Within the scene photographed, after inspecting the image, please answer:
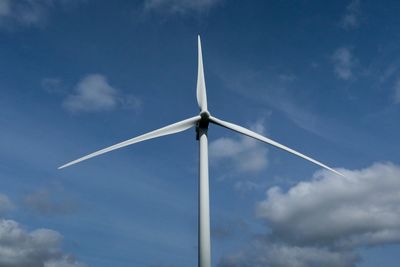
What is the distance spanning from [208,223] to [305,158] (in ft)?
43.2

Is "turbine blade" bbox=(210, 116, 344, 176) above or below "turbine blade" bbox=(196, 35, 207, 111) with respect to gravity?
below

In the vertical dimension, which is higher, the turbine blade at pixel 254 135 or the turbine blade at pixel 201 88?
the turbine blade at pixel 201 88

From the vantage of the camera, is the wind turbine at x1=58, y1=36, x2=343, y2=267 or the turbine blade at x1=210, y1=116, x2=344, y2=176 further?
the turbine blade at x1=210, y1=116, x2=344, y2=176

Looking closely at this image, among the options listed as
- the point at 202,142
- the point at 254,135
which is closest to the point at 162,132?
the point at 202,142

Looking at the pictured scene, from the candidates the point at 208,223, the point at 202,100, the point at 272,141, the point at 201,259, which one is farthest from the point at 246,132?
the point at 201,259

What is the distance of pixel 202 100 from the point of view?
47.8 meters

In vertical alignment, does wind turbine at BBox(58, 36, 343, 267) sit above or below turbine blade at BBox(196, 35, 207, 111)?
below

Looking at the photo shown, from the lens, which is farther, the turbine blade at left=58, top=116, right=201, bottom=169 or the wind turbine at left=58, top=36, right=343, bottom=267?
the turbine blade at left=58, top=116, right=201, bottom=169

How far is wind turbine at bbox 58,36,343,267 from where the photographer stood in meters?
38.8

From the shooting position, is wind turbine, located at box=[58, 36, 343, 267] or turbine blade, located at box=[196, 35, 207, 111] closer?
wind turbine, located at box=[58, 36, 343, 267]

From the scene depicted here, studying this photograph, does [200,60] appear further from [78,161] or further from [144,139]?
[78,161]

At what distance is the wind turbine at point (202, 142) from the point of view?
127 ft

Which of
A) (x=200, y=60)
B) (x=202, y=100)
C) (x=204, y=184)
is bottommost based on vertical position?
(x=204, y=184)

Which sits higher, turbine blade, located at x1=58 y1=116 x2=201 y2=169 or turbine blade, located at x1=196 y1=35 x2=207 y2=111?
turbine blade, located at x1=196 y1=35 x2=207 y2=111
